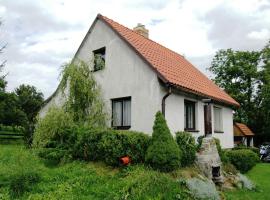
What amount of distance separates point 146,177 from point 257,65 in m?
36.3

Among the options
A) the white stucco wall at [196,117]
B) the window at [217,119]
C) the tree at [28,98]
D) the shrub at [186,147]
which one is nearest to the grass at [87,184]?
the shrub at [186,147]

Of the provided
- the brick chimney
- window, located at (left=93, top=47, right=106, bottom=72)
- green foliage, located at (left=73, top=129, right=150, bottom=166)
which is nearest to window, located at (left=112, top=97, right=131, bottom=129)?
window, located at (left=93, top=47, right=106, bottom=72)

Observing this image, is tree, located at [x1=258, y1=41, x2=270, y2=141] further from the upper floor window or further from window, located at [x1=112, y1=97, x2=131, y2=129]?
window, located at [x1=112, y1=97, x2=131, y2=129]

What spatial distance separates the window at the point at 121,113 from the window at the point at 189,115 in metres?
2.75

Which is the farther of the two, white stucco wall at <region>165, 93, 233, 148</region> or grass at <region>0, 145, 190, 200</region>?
white stucco wall at <region>165, 93, 233, 148</region>

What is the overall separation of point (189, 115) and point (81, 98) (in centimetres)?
520

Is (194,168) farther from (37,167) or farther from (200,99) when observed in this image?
(37,167)

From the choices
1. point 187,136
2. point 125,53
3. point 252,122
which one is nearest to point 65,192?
point 187,136

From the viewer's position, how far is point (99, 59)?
655 inches

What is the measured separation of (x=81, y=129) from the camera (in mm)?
12984

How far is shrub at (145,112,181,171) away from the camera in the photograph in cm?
1100

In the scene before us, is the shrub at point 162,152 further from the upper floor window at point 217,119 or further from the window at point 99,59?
the upper floor window at point 217,119

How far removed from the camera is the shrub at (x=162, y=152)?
1100 centimetres

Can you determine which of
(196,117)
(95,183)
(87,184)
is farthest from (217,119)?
(87,184)
